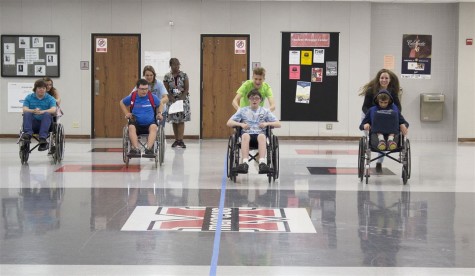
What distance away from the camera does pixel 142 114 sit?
988cm

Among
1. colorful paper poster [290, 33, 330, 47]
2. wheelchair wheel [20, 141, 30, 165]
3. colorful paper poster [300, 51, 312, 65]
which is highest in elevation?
colorful paper poster [290, 33, 330, 47]

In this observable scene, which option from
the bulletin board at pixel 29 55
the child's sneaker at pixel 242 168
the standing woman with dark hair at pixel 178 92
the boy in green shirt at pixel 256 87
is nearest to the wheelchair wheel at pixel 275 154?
the child's sneaker at pixel 242 168

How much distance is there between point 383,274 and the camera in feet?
14.9

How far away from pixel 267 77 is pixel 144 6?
2680 mm

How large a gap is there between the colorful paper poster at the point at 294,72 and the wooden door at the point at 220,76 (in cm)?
83

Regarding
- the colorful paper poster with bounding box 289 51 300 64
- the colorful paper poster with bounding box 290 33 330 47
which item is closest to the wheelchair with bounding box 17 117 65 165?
the colorful paper poster with bounding box 289 51 300 64

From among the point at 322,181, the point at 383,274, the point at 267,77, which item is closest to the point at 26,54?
the point at 267,77

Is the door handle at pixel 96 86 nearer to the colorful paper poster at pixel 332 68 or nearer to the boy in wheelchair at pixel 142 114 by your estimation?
the colorful paper poster at pixel 332 68

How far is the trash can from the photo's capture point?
15.5 metres

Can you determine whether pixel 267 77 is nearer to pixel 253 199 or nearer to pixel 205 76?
pixel 205 76

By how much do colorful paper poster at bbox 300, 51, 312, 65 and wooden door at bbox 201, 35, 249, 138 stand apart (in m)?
1.04

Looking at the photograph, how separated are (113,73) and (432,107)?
6.13m

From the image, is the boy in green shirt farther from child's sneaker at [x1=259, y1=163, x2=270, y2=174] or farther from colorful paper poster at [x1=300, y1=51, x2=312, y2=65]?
colorful paper poster at [x1=300, y1=51, x2=312, y2=65]

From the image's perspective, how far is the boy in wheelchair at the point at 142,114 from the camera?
9.72m
